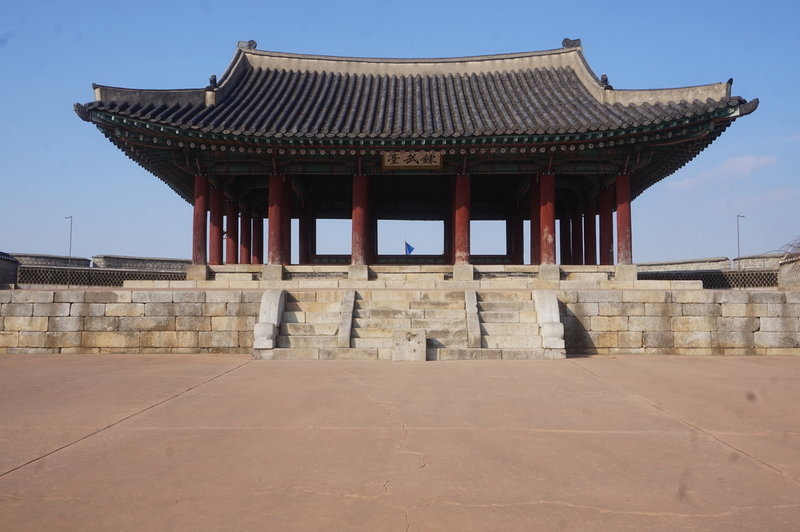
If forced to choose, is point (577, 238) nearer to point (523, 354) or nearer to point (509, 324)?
point (509, 324)

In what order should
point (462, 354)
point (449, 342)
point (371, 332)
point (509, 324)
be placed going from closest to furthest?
point (462, 354)
point (449, 342)
point (371, 332)
point (509, 324)

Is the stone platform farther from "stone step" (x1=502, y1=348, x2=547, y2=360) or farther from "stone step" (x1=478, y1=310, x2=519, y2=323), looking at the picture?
"stone step" (x1=502, y1=348, x2=547, y2=360)

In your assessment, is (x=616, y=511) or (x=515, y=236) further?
(x=515, y=236)

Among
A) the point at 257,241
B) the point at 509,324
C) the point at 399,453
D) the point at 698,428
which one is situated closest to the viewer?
the point at 399,453

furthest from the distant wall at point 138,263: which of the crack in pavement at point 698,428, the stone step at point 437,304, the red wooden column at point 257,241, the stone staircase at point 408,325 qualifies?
the crack in pavement at point 698,428

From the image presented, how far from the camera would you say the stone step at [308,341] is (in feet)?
28.4

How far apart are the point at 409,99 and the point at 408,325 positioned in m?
8.73

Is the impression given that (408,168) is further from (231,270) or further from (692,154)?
(692,154)

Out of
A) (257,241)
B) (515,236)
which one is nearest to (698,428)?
(515,236)

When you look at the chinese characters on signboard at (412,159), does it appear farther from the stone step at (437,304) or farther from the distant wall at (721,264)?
the distant wall at (721,264)

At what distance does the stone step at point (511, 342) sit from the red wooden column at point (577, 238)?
35.2 ft

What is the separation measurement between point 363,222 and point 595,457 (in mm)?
10375

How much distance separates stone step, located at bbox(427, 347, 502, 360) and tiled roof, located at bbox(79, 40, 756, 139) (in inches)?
229

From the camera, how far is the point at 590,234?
17.1 m
